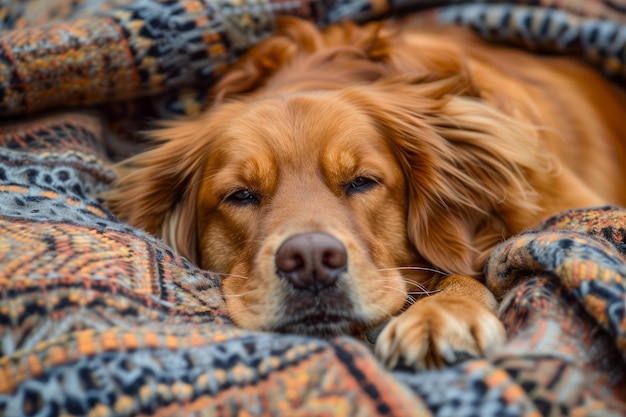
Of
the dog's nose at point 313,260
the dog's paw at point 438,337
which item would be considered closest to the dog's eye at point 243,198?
the dog's nose at point 313,260

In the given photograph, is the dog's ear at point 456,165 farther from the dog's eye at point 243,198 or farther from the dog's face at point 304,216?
the dog's eye at point 243,198

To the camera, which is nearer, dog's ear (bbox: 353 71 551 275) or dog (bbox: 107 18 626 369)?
dog (bbox: 107 18 626 369)

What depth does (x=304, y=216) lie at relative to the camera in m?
1.97

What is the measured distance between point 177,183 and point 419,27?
68.4 inches

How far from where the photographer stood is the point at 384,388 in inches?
50.0

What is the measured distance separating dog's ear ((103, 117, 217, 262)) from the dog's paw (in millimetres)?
1180

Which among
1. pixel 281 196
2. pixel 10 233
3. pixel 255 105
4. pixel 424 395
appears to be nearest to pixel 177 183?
pixel 255 105

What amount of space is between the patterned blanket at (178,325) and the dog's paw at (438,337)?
54 millimetres

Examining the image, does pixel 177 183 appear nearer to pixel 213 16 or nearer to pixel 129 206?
pixel 129 206

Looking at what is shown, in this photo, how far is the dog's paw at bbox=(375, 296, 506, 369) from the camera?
1.49 m

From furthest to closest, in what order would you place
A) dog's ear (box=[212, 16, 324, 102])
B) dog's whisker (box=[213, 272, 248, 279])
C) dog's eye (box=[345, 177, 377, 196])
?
dog's ear (box=[212, 16, 324, 102]) < dog's eye (box=[345, 177, 377, 196]) < dog's whisker (box=[213, 272, 248, 279])

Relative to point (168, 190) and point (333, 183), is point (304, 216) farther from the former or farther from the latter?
point (168, 190)

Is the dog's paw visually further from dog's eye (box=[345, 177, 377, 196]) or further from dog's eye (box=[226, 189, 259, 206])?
dog's eye (box=[226, 189, 259, 206])

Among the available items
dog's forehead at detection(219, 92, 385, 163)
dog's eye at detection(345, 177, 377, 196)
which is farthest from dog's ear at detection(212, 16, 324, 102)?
dog's eye at detection(345, 177, 377, 196)
